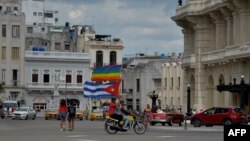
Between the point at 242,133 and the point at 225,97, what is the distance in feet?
198

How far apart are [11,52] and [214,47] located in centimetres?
4136

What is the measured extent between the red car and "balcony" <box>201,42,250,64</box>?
11.9m

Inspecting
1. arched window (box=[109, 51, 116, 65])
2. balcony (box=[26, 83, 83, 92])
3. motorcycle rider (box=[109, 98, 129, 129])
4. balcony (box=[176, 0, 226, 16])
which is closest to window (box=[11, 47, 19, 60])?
balcony (box=[26, 83, 83, 92])

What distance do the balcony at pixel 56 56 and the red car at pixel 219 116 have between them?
60993 millimetres

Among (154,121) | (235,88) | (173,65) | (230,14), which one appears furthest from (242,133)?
(173,65)

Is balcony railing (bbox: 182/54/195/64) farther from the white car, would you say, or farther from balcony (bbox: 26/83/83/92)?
balcony (bbox: 26/83/83/92)

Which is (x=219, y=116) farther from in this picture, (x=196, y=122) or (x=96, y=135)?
(x=96, y=135)

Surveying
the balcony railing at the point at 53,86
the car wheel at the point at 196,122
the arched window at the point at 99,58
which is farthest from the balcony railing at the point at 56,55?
the car wheel at the point at 196,122

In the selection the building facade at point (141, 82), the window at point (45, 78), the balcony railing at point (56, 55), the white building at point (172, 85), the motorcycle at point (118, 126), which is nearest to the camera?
the motorcycle at point (118, 126)

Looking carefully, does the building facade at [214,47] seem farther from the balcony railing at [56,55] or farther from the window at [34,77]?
the window at [34,77]

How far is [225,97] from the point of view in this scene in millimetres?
66625

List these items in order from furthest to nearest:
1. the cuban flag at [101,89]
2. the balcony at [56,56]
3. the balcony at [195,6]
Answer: the balcony at [56,56] < the cuban flag at [101,89] < the balcony at [195,6]
